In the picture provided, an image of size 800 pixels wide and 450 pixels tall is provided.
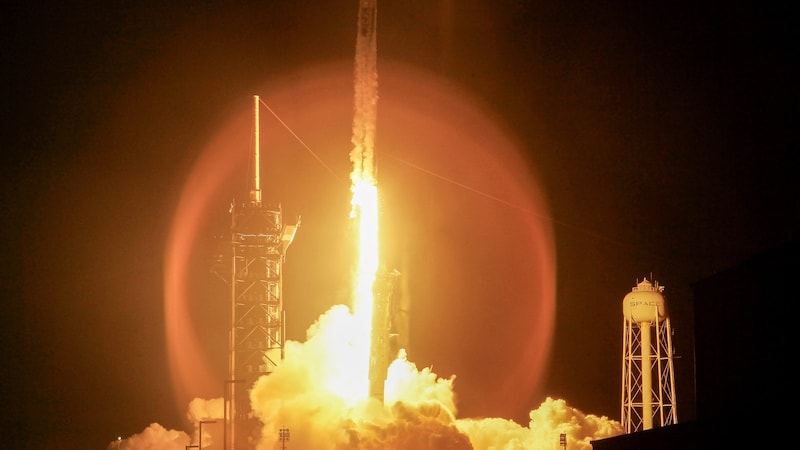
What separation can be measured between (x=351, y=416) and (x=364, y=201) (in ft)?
32.9

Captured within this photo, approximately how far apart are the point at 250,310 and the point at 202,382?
34.2 feet

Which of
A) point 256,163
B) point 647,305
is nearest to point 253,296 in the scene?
point 256,163

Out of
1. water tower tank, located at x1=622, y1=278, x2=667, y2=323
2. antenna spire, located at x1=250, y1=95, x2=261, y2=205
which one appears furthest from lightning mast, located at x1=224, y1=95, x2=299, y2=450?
water tower tank, located at x1=622, y1=278, x2=667, y2=323

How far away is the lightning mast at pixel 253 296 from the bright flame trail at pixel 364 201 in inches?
269

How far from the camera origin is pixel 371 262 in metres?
53.2

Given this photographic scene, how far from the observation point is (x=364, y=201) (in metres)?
52.9

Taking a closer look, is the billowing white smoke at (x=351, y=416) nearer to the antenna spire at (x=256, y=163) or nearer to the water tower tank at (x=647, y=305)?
the water tower tank at (x=647, y=305)

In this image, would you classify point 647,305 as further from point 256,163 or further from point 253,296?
point 256,163

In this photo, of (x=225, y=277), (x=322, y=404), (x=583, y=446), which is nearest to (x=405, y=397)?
(x=322, y=404)

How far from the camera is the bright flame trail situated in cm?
5103

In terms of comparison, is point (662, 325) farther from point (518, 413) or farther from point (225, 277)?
point (225, 277)

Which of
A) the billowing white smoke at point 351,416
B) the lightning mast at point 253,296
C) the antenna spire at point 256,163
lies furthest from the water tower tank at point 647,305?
the antenna spire at point 256,163

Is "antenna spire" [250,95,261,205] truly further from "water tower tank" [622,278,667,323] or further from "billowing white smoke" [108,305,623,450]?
"water tower tank" [622,278,667,323]

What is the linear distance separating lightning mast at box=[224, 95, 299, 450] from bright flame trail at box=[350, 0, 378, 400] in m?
6.83
